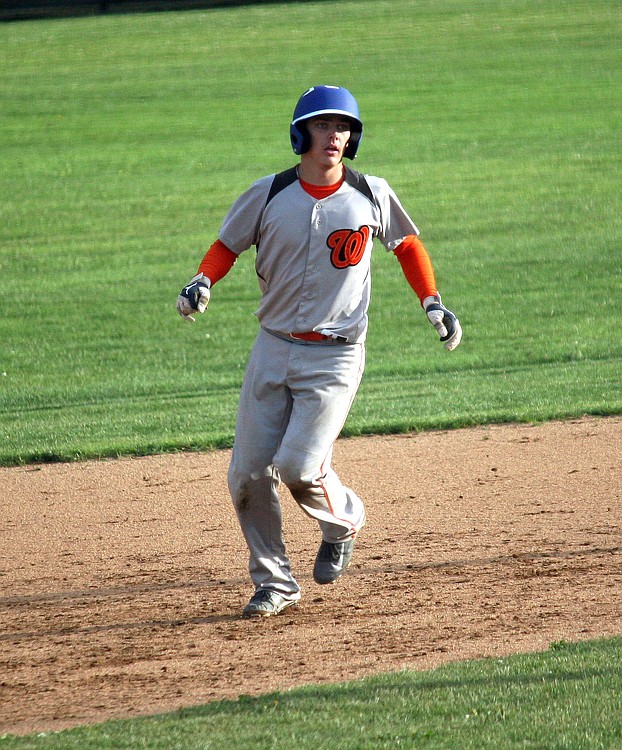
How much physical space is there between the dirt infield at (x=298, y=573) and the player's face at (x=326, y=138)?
7.00ft

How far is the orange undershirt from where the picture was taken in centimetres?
538

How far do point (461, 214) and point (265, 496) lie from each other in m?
14.7

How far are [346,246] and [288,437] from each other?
0.91m

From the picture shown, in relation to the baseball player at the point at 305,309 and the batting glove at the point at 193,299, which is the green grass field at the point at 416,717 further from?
the batting glove at the point at 193,299

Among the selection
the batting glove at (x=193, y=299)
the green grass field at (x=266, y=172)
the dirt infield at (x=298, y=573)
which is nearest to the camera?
the dirt infield at (x=298, y=573)

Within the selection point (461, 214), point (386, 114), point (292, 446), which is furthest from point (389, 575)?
point (386, 114)

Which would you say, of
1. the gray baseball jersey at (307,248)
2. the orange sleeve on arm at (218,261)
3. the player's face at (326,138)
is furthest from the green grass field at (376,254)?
the player's face at (326,138)

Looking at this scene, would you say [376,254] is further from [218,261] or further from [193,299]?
[193,299]

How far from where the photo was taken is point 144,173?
894 inches

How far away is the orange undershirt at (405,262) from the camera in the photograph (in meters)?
5.38

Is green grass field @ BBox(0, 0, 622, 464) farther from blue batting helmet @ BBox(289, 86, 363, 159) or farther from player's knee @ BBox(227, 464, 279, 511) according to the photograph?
blue batting helmet @ BBox(289, 86, 363, 159)

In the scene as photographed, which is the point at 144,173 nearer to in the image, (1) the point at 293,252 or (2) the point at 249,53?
(2) the point at 249,53

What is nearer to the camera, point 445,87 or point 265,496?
point 265,496

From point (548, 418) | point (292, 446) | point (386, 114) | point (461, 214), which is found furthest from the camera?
point (386, 114)
